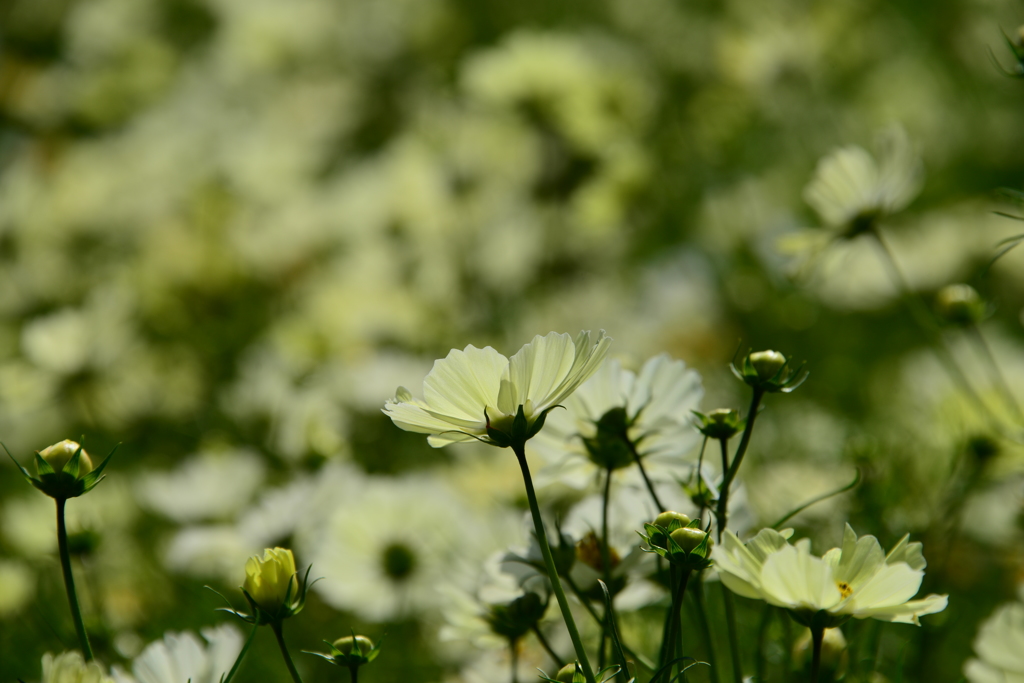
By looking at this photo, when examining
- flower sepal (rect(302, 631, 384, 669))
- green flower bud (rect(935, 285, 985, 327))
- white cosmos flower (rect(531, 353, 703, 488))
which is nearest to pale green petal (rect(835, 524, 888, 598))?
white cosmos flower (rect(531, 353, 703, 488))

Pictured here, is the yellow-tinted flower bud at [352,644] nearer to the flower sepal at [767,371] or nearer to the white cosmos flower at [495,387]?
the white cosmos flower at [495,387]

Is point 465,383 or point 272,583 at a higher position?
point 465,383

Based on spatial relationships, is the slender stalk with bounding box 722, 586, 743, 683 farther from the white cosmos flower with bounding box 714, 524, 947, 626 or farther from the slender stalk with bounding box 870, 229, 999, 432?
the slender stalk with bounding box 870, 229, 999, 432

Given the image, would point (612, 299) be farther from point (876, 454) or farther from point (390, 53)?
point (390, 53)

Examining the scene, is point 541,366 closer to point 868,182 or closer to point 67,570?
point 67,570

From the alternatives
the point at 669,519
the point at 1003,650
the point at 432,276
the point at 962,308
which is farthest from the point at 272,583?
the point at 432,276

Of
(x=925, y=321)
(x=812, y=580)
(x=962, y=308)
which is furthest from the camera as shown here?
(x=925, y=321)

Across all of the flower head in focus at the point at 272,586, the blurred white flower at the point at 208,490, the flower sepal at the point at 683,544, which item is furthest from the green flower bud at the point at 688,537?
the blurred white flower at the point at 208,490
